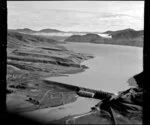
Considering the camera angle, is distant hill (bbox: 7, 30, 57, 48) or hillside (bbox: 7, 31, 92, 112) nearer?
hillside (bbox: 7, 31, 92, 112)

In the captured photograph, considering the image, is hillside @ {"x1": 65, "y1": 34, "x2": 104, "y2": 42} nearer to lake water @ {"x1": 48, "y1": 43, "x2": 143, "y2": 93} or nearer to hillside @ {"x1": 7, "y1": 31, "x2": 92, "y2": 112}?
lake water @ {"x1": 48, "y1": 43, "x2": 143, "y2": 93}

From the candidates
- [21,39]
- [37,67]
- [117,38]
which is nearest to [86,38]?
[117,38]

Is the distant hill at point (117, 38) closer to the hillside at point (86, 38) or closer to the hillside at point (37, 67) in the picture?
the hillside at point (86, 38)

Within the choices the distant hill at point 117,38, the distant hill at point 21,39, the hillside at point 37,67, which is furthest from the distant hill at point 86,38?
the distant hill at point 21,39

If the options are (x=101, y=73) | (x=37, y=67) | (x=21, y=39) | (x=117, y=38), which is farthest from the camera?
(x=21, y=39)

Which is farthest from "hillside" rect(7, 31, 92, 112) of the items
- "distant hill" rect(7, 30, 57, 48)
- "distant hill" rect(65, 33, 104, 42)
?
"distant hill" rect(65, 33, 104, 42)

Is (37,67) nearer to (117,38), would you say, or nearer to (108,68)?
(108,68)
